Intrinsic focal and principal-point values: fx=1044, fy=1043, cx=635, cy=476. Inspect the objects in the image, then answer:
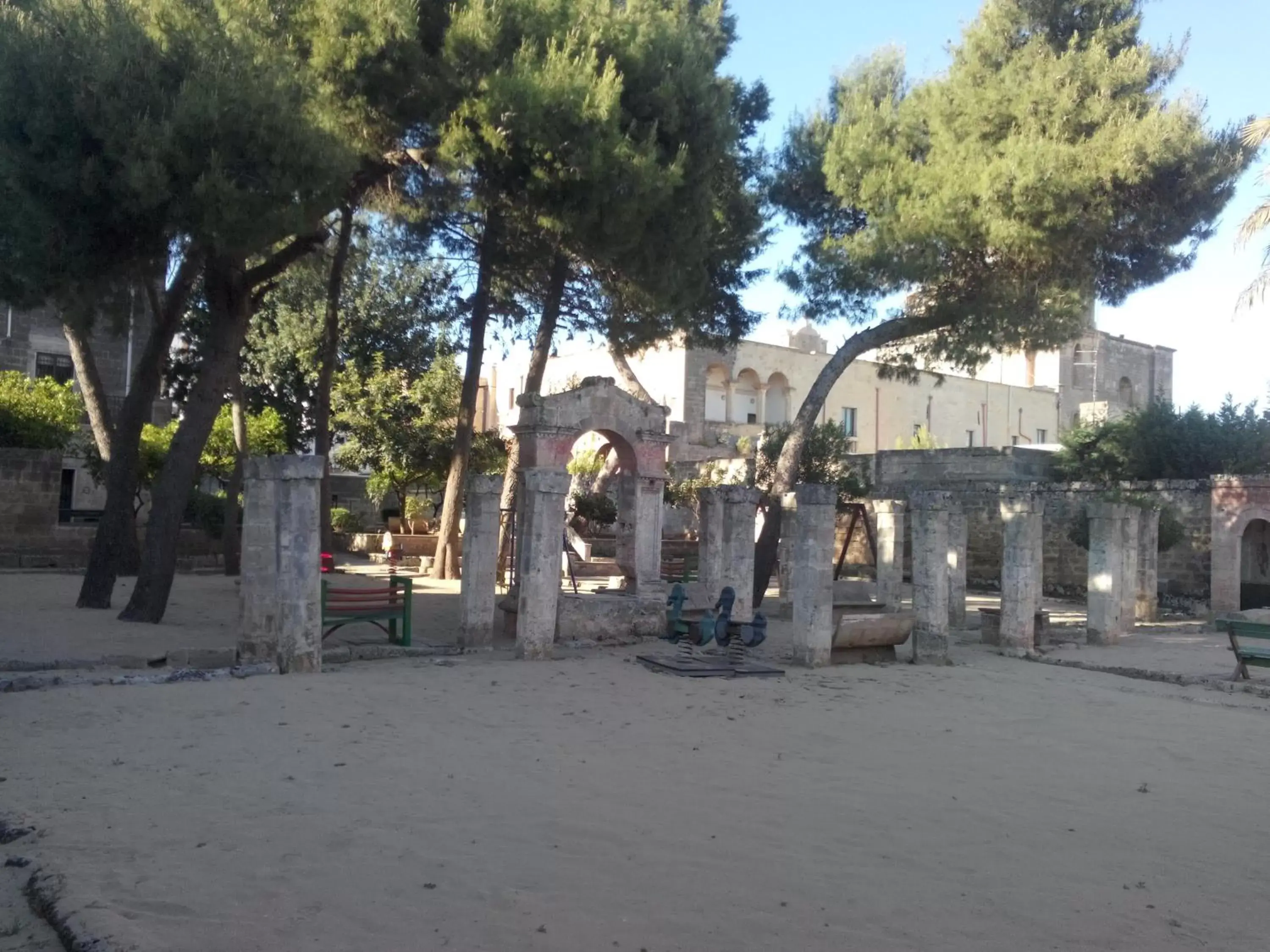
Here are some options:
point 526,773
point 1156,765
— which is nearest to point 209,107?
point 526,773

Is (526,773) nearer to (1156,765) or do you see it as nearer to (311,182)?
(1156,765)

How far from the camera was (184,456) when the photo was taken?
488 inches

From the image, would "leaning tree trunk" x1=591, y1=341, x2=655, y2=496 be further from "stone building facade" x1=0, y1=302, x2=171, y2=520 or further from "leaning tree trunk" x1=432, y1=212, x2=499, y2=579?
"stone building facade" x1=0, y1=302, x2=171, y2=520

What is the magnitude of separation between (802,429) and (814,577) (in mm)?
7324

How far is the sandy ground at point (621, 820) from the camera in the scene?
384cm

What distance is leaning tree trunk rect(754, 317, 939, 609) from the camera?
16.9 meters

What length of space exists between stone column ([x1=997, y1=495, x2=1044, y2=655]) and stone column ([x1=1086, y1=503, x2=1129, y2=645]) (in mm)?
1457

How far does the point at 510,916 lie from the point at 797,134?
1876cm

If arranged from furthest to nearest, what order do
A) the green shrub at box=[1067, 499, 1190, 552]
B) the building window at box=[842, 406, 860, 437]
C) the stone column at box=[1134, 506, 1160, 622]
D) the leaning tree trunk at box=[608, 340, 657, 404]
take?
the building window at box=[842, 406, 860, 437], the leaning tree trunk at box=[608, 340, 657, 404], the green shrub at box=[1067, 499, 1190, 552], the stone column at box=[1134, 506, 1160, 622]

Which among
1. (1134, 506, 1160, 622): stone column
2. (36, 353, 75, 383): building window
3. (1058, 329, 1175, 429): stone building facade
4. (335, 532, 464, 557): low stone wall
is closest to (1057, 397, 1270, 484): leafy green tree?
(1134, 506, 1160, 622): stone column

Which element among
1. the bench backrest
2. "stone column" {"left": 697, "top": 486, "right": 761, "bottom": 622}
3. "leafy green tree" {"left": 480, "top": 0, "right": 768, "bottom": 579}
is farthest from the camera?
"leafy green tree" {"left": 480, "top": 0, "right": 768, "bottom": 579}

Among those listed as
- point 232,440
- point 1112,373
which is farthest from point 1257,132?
point 1112,373

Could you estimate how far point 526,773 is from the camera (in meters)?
6.00

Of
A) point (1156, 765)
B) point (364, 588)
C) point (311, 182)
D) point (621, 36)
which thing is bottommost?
point (1156, 765)
